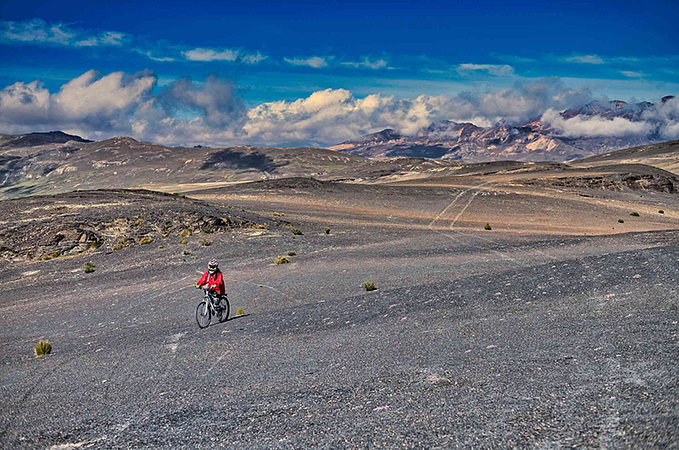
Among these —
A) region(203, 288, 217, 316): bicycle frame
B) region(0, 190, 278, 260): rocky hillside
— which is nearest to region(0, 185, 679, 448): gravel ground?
region(203, 288, 217, 316): bicycle frame

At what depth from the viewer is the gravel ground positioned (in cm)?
635

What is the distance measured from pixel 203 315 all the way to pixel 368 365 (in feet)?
22.7

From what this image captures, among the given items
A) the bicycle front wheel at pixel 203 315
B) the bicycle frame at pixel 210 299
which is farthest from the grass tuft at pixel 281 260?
the bicycle front wheel at pixel 203 315

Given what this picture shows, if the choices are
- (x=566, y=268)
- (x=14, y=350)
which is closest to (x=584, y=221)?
(x=566, y=268)

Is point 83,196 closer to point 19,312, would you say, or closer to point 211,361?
point 19,312

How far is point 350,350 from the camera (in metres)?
10.5

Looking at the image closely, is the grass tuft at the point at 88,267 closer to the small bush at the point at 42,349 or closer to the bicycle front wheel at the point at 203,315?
the small bush at the point at 42,349

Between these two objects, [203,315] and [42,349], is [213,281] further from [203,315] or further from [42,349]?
[42,349]

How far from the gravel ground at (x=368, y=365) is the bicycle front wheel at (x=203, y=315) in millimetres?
370

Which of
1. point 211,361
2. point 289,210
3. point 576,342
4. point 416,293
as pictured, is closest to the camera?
point 576,342

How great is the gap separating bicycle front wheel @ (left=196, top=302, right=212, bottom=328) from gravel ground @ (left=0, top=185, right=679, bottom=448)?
0.37m

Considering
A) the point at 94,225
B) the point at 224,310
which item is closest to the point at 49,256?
the point at 94,225

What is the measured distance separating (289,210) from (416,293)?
4147cm

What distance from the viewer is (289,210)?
56500 mm
